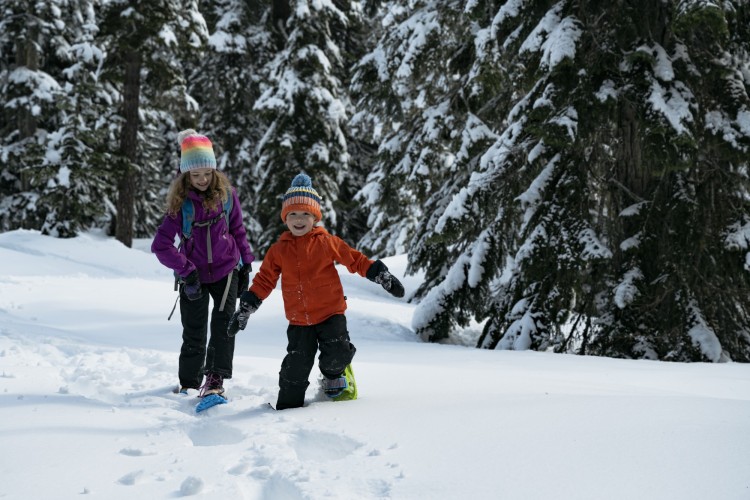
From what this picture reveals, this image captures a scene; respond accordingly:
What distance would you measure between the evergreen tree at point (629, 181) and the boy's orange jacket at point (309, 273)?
2.67 metres

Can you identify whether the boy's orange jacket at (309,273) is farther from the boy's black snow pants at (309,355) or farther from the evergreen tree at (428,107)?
the evergreen tree at (428,107)

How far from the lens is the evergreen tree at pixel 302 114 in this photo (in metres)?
17.2

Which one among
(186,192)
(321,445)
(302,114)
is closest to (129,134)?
(302,114)

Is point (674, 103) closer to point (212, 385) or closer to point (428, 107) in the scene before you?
point (428, 107)

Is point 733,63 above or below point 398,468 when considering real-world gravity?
above

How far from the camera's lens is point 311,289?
437cm

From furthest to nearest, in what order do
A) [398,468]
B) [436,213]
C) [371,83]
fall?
[371,83] → [436,213] → [398,468]

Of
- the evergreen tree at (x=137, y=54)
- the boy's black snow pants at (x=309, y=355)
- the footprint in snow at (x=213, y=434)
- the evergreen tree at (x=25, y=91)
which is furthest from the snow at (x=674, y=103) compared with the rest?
the evergreen tree at (x=25, y=91)

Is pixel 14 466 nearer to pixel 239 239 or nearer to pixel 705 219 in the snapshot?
pixel 239 239

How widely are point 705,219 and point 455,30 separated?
4619 mm

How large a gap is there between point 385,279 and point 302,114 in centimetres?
1421

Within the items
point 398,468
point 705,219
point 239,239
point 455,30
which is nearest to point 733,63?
point 705,219

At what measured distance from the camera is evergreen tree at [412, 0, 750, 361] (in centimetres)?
599

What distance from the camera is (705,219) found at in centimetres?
632
